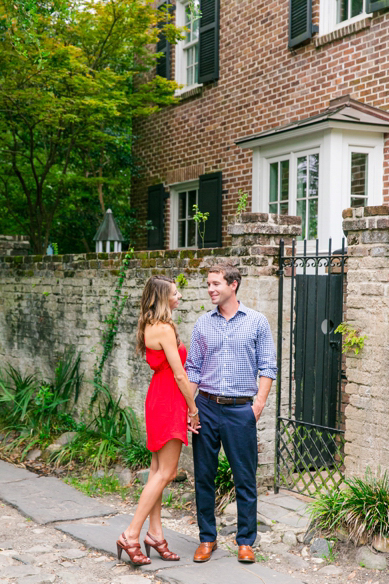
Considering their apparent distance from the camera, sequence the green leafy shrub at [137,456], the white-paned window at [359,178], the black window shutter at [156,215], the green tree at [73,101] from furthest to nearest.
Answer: the black window shutter at [156,215] → the green tree at [73,101] → the white-paned window at [359,178] → the green leafy shrub at [137,456]

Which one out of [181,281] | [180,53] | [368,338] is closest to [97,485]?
[181,281]

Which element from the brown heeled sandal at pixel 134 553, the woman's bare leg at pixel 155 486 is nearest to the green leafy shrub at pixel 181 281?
the woman's bare leg at pixel 155 486

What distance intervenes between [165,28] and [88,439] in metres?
6.68

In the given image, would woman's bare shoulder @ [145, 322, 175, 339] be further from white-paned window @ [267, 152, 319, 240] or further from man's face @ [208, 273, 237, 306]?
white-paned window @ [267, 152, 319, 240]

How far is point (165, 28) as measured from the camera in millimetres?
10570

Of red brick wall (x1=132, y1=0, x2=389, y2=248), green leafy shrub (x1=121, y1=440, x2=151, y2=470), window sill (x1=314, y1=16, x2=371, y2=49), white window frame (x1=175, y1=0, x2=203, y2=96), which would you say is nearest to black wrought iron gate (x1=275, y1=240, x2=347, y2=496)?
green leafy shrub (x1=121, y1=440, x2=151, y2=470)

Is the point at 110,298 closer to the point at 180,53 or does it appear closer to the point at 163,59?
the point at 180,53

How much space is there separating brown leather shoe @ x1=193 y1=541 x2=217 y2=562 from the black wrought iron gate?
41.4 inches

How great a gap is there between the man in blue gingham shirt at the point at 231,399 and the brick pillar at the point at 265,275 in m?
1.09

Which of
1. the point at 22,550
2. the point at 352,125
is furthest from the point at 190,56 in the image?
the point at 22,550

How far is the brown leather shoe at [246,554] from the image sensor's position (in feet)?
13.7

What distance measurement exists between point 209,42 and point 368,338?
755 centimetres

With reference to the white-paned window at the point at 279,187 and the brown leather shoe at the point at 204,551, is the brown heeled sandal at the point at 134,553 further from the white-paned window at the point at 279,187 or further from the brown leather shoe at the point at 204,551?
the white-paned window at the point at 279,187

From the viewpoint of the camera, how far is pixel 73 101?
9469 millimetres
